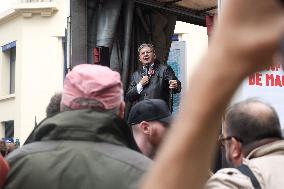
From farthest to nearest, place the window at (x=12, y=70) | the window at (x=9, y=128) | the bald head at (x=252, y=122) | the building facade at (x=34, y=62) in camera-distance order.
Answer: the window at (x=12, y=70)
the window at (x=9, y=128)
the building facade at (x=34, y=62)
the bald head at (x=252, y=122)

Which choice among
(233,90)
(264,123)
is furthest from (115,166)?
(233,90)

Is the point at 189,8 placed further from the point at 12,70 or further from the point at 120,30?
the point at 12,70

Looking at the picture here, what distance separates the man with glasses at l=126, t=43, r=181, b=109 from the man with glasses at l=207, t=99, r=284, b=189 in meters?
3.75

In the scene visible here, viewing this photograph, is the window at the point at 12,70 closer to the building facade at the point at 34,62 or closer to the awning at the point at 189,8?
the building facade at the point at 34,62

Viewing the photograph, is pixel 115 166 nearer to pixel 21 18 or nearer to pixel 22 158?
pixel 22 158

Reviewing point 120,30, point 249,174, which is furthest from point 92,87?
point 120,30

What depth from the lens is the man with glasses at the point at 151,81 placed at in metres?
6.70

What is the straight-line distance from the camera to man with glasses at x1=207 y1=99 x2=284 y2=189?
8.34 feet

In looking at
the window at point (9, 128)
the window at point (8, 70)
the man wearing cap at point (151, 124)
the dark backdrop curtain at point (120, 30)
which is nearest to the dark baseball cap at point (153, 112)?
the man wearing cap at point (151, 124)

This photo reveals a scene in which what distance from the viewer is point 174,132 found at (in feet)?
2.98

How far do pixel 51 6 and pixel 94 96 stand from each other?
2191 centimetres

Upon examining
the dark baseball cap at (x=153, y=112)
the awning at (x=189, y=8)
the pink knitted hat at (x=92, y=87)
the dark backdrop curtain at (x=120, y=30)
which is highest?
the awning at (x=189, y=8)

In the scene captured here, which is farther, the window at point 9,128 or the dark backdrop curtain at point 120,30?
the window at point 9,128

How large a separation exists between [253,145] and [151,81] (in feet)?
13.2
